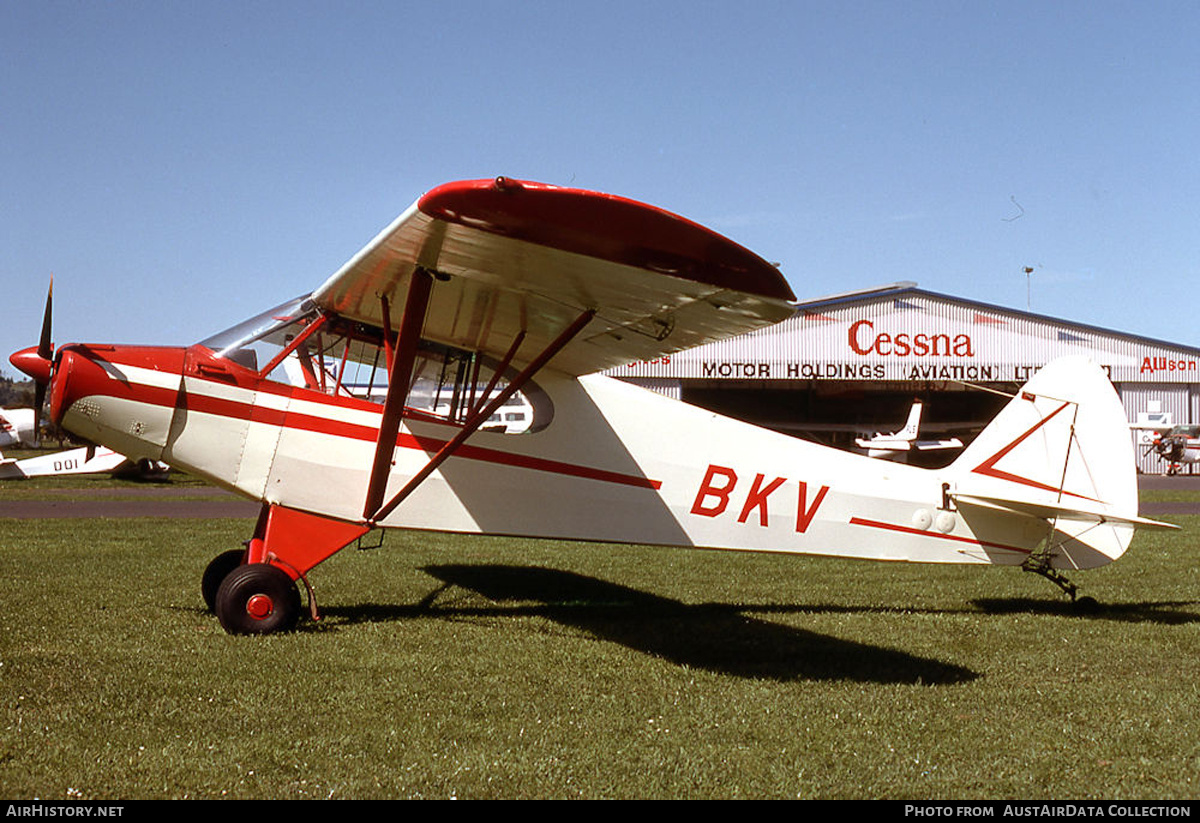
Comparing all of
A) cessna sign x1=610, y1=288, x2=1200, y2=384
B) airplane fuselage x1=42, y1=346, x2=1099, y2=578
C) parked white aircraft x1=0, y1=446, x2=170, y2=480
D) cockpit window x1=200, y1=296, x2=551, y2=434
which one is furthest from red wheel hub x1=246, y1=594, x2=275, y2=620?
cessna sign x1=610, y1=288, x2=1200, y2=384

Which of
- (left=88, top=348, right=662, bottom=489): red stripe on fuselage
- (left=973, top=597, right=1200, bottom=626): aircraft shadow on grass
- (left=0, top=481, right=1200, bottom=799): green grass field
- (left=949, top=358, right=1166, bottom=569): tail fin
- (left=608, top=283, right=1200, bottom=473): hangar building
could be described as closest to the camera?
(left=0, top=481, right=1200, bottom=799): green grass field

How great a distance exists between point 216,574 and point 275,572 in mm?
1409

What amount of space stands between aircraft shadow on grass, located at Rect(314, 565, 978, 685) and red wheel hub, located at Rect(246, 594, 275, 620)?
36.7 inches

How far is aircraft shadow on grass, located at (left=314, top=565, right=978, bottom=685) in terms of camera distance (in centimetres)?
608

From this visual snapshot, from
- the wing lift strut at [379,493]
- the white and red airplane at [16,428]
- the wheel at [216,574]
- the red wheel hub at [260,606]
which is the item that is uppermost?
the wing lift strut at [379,493]

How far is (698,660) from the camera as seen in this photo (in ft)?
20.6

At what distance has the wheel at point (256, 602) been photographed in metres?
6.41

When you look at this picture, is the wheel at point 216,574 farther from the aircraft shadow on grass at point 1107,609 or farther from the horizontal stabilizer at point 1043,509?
the aircraft shadow on grass at point 1107,609

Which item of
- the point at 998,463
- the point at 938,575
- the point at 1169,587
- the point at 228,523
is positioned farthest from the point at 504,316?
the point at 228,523

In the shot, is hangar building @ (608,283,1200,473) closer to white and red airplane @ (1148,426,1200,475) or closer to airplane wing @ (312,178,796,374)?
white and red airplane @ (1148,426,1200,475)

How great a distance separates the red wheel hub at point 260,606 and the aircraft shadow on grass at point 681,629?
3.06 feet

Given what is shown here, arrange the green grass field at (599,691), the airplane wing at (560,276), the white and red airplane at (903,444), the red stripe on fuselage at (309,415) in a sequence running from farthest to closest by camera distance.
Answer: the white and red airplane at (903,444) < the red stripe on fuselage at (309,415) < the airplane wing at (560,276) < the green grass field at (599,691)

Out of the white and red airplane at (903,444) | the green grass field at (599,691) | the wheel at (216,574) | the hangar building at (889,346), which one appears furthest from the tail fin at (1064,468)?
the hangar building at (889,346)

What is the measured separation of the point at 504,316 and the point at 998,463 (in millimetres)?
4511
